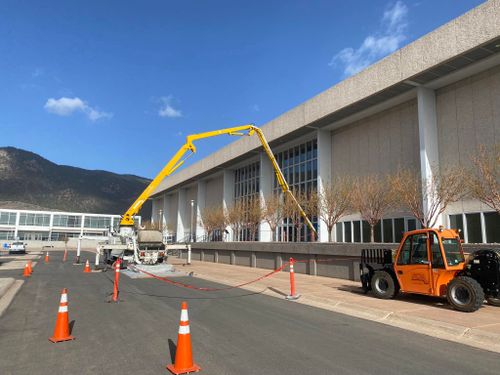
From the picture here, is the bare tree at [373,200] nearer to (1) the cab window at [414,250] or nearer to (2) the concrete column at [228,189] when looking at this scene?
(1) the cab window at [414,250]

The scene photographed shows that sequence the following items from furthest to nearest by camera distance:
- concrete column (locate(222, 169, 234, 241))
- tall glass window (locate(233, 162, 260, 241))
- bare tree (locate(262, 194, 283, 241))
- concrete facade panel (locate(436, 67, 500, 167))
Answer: concrete column (locate(222, 169, 234, 241)), tall glass window (locate(233, 162, 260, 241)), bare tree (locate(262, 194, 283, 241)), concrete facade panel (locate(436, 67, 500, 167))

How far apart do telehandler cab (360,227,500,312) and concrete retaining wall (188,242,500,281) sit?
2880mm

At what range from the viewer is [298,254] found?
75.0 ft

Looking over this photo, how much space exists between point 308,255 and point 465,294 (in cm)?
1211

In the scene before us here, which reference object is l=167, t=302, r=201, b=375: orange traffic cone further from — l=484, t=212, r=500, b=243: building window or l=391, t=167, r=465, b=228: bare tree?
l=484, t=212, r=500, b=243: building window

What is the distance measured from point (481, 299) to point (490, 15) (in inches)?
617

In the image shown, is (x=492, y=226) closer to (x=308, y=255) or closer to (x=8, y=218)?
(x=308, y=255)

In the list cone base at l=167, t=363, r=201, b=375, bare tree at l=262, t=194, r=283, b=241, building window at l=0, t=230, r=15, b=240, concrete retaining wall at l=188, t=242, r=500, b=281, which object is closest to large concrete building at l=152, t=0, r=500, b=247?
bare tree at l=262, t=194, r=283, b=241

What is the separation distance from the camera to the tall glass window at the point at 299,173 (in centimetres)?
3478

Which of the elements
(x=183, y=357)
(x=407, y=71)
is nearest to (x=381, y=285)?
(x=183, y=357)

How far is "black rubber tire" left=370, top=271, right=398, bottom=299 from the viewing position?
39.9ft

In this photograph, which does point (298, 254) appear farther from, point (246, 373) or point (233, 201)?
point (233, 201)

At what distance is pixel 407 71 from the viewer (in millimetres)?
23047

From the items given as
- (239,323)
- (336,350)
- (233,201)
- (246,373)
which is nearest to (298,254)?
(239,323)
